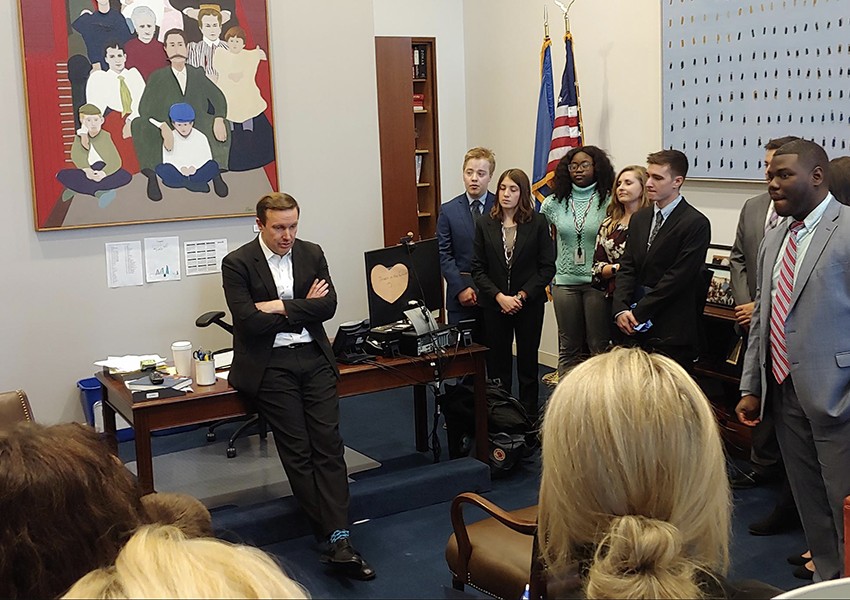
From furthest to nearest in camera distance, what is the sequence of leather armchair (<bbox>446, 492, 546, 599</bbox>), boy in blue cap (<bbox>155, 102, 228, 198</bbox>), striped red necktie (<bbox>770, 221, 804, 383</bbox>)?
boy in blue cap (<bbox>155, 102, 228, 198</bbox>)
striped red necktie (<bbox>770, 221, 804, 383</bbox>)
leather armchair (<bbox>446, 492, 546, 599</bbox>)

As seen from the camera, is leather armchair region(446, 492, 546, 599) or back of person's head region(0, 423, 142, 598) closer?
back of person's head region(0, 423, 142, 598)

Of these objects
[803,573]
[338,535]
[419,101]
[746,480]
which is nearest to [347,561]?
[338,535]

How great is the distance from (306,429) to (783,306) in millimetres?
1995

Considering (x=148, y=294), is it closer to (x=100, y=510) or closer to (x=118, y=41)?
(x=118, y=41)

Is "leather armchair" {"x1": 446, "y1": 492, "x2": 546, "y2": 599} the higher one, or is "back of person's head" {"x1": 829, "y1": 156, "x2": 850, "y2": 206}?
"back of person's head" {"x1": 829, "y1": 156, "x2": 850, "y2": 206}

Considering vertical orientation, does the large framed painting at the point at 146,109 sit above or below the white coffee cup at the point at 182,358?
above

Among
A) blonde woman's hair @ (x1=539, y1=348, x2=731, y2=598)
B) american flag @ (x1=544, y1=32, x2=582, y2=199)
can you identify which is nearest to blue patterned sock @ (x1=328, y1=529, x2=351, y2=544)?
blonde woman's hair @ (x1=539, y1=348, x2=731, y2=598)

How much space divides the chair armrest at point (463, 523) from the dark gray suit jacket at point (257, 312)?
4.19ft

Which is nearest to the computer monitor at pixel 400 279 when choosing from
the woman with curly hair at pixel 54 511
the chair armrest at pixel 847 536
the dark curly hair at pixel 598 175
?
the dark curly hair at pixel 598 175

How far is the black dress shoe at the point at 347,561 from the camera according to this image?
3.62 meters

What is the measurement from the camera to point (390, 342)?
447cm

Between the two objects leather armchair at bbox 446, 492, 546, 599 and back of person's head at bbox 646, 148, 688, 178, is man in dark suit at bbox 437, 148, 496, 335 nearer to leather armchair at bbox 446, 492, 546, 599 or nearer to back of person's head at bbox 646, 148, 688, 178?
back of person's head at bbox 646, 148, 688, 178

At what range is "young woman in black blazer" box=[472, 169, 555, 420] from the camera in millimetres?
5000

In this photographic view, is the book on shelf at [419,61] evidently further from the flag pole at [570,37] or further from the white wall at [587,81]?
the flag pole at [570,37]
